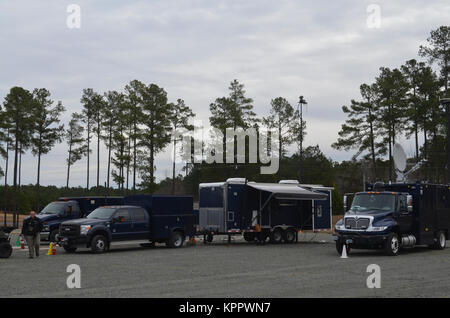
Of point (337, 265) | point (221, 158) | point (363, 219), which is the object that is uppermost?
point (221, 158)

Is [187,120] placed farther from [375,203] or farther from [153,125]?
[375,203]

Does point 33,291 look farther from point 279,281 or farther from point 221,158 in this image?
point 221,158

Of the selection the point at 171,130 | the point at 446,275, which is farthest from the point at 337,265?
the point at 171,130

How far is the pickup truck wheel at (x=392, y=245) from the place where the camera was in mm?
21547

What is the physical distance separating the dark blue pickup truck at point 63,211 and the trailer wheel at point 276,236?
27.7ft

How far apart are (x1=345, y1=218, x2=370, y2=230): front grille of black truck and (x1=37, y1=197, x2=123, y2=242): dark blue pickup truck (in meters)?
13.6

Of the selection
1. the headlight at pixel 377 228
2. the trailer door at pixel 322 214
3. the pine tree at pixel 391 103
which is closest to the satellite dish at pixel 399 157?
the trailer door at pixel 322 214

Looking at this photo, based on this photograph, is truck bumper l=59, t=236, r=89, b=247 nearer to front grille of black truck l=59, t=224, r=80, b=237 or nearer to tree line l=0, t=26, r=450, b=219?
front grille of black truck l=59, t=224, r=80, b=237

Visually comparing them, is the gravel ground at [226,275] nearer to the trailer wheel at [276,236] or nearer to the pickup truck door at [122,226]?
the pickup truck door at [122,226]

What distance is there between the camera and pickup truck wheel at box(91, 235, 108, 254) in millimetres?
23094

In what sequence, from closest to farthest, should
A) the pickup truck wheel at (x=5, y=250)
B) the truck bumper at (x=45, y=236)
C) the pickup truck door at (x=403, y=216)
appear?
the pickup truck wheel at (x=5, y=250)
the pickup truck door at (x=403, y=216)
the truck bumper at (x=45, y=236)

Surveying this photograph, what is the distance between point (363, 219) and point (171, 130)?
33603 millimetres

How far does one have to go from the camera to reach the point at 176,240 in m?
26.8
